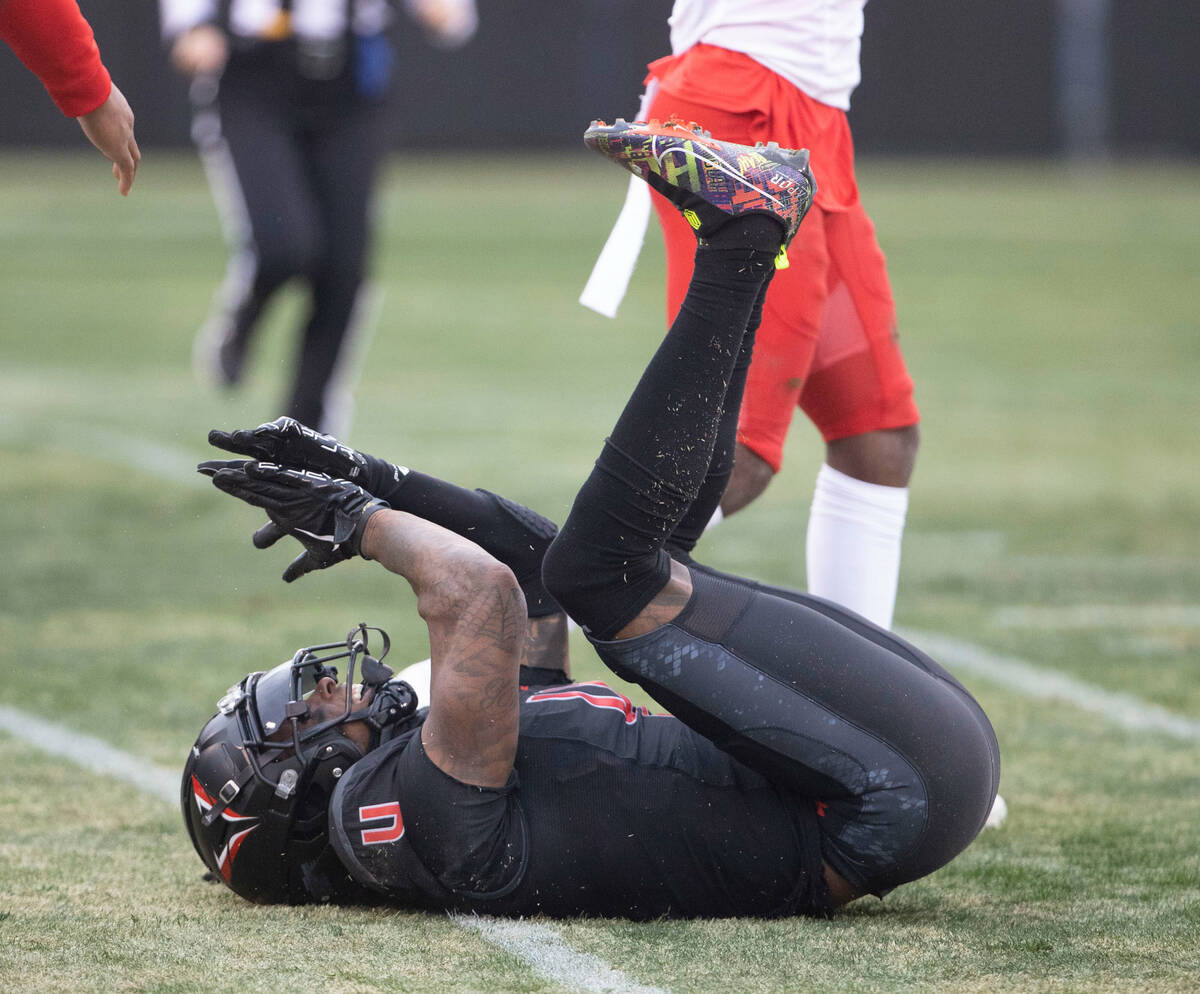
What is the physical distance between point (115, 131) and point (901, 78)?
70.5 feet

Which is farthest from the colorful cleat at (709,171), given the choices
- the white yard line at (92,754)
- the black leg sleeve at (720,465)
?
the white yard line at (92,754)

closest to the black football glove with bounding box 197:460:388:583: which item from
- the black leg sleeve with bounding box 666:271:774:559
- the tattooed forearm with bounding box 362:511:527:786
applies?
the tattooed forearm with bounding box 362:511:527:786

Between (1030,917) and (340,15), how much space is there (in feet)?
17.9

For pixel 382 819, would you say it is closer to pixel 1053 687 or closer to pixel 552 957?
pixel 552 957

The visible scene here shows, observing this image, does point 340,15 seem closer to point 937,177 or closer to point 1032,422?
point 1032,422

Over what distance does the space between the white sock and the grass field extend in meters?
0.49

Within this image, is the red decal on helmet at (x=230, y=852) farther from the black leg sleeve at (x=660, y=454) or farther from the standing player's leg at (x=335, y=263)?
the standing player's leg at (x=335, y=263)

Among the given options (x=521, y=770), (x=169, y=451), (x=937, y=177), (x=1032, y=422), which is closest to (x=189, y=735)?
(x=521, y=770)

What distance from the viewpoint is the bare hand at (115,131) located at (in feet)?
11.4

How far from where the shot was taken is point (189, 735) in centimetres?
397

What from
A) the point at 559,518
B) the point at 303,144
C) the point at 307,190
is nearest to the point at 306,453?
the point at 559,518

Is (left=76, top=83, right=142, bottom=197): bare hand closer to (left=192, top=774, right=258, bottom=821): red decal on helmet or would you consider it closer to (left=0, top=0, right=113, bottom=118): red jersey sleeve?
(left=0, top=0, right=113, bottom=118): red jersey sleeve

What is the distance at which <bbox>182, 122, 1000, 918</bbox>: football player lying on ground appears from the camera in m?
2.72

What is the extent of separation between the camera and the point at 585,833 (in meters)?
2.78
